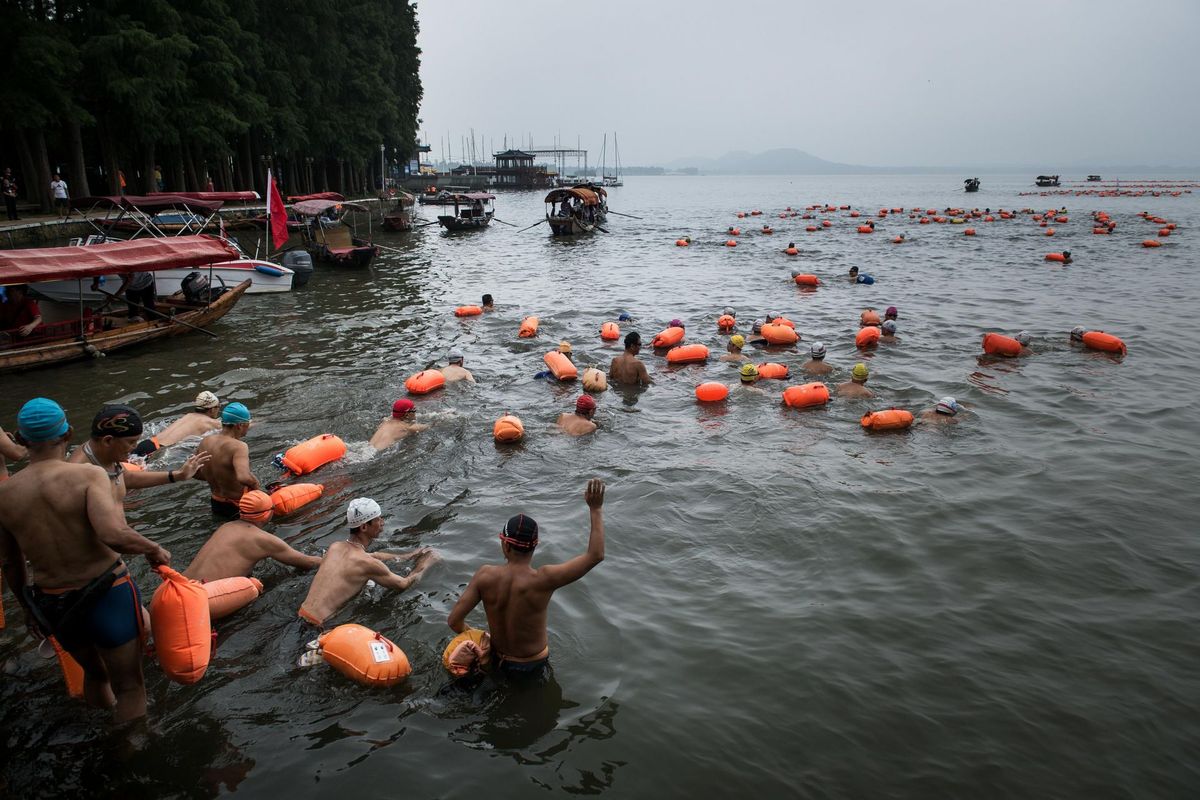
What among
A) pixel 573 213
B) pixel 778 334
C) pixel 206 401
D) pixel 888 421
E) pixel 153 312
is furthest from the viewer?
pixel 573 213

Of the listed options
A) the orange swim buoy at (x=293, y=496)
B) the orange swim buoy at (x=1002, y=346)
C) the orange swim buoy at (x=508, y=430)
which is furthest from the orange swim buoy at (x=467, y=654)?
the orange swim buoy at (x=1002, y=346)

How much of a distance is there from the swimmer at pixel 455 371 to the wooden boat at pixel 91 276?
6690 mm

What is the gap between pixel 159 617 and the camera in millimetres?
5227

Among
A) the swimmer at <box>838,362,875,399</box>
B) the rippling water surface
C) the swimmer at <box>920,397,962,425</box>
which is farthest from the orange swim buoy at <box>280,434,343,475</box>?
the swimmer at <box>920,397,962,425</box>

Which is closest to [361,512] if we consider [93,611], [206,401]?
[93,611]

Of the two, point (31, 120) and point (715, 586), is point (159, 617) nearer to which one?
point (715, 586)

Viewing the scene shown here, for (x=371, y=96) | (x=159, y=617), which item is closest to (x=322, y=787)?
(x=159, y=617)

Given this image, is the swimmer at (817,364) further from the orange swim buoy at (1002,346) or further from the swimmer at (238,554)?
the swimmer at (238,554)

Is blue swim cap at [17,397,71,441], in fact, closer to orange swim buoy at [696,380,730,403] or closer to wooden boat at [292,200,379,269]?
orange swim buoy at [696,380,730,403]

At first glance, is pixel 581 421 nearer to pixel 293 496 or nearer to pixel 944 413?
pixel 293 496

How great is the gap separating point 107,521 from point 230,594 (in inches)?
103

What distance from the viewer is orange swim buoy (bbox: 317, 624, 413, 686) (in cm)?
580

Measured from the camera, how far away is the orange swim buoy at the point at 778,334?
56.2ft

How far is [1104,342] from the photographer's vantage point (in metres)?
16.9
